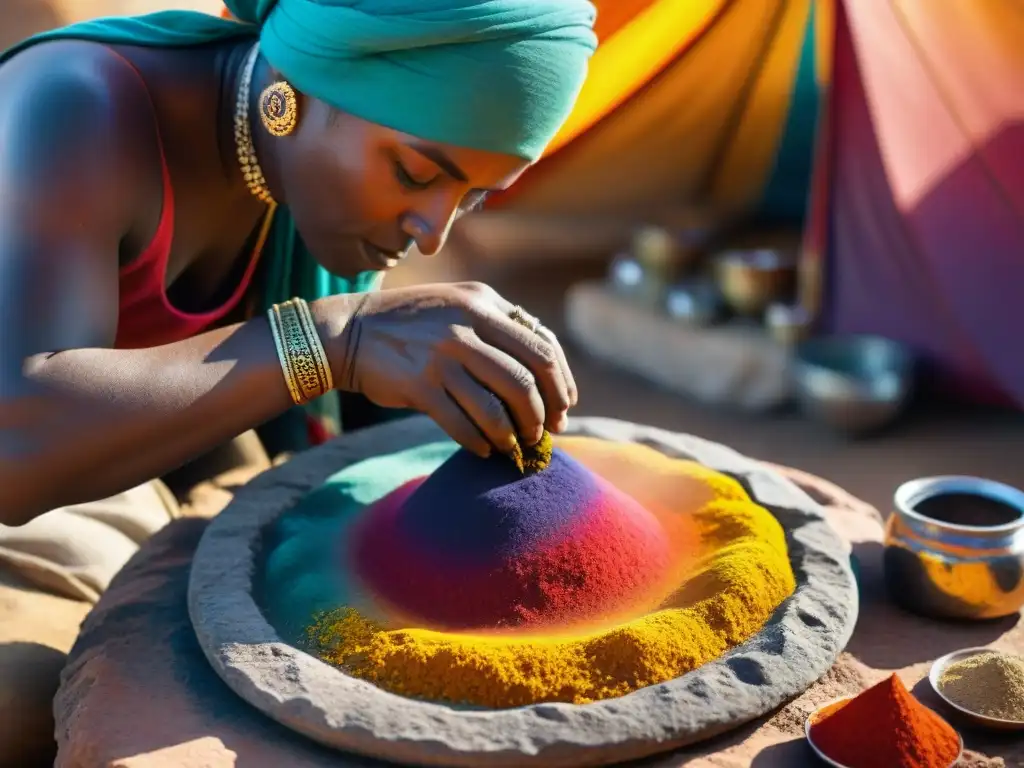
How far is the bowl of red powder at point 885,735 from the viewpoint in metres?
1.19

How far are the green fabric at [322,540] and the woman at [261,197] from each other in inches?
8.6

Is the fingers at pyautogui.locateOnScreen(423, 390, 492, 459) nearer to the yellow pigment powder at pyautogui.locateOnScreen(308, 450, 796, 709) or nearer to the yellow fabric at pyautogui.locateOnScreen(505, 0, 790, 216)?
the yellow pigment powder at pyautogui.locateOnScreen(308, 450, 796, 709)

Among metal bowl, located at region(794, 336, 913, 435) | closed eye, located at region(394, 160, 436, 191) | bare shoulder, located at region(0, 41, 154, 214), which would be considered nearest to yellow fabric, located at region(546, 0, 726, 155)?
metal bowl, located at region(794, 336, 913, 435)

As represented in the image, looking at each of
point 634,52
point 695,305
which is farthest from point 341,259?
point 695,305

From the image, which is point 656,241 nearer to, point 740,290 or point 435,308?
point 740,290

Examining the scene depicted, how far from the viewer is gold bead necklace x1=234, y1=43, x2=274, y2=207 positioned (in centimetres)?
167

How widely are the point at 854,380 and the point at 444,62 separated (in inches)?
94.4

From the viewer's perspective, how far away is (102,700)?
1359 millimetres

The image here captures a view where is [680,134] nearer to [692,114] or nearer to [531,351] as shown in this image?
[692,114]

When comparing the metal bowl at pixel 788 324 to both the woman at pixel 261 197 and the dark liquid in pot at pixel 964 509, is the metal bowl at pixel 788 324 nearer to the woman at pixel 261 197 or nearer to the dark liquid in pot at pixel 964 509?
the dark liquid in pot at pixel 964 509

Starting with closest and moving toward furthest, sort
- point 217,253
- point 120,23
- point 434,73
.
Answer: point 434,73, point 120,23, point 217,253

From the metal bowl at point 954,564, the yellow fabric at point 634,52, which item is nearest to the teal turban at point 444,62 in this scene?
the metal bowl at point 954,564

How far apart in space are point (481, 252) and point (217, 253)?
3.31 m

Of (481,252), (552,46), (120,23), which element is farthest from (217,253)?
(481,252)
